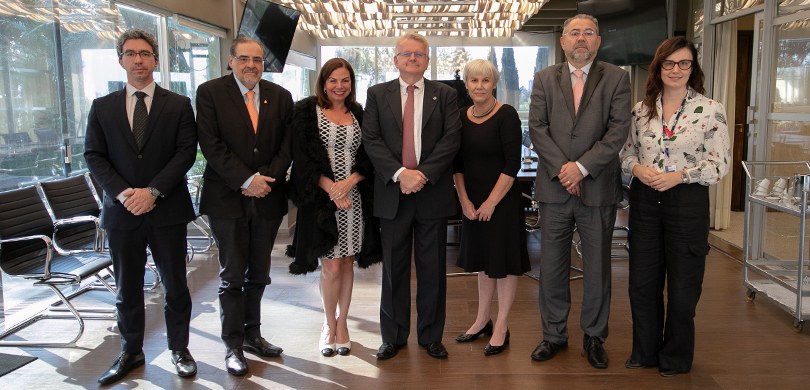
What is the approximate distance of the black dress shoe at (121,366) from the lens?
346cm

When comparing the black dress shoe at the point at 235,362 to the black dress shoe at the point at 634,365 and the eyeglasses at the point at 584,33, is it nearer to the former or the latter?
the black dress shoe at the point at 634,365

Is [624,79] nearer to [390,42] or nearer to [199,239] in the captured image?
[199,239]

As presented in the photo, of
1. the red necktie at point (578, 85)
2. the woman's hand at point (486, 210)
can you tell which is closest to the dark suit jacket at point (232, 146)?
the woman's hand at point (486, 210)

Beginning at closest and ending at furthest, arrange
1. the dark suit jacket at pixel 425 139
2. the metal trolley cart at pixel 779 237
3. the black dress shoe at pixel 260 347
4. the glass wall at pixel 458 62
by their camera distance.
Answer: the dark suit jacket at pixel 425 139, the black dress shoe at pixel 260 347, the metal trolley cart at pixel 779 237, the glass wall at pixel 458 62

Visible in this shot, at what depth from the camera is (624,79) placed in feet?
11.5

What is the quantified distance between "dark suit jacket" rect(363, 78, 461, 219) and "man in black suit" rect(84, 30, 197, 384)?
0.99 m

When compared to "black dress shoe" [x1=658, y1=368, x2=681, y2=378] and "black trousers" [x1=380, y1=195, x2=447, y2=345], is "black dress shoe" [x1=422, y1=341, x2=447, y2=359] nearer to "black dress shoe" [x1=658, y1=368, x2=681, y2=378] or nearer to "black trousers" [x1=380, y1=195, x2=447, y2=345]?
"black trousers" [x1=380, y1=195, x2=447, y2=345]

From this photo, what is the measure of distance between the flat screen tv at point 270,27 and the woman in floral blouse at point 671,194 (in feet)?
14.6

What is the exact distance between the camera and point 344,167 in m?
3.67

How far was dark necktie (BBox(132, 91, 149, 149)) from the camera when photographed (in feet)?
11.2

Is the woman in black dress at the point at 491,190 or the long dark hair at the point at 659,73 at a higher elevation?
the long dark hair at the point at 659,73

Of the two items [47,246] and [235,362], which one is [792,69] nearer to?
[235,362]

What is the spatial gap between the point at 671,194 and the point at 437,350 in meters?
1.55

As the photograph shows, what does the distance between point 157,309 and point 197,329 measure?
0.65 metres
